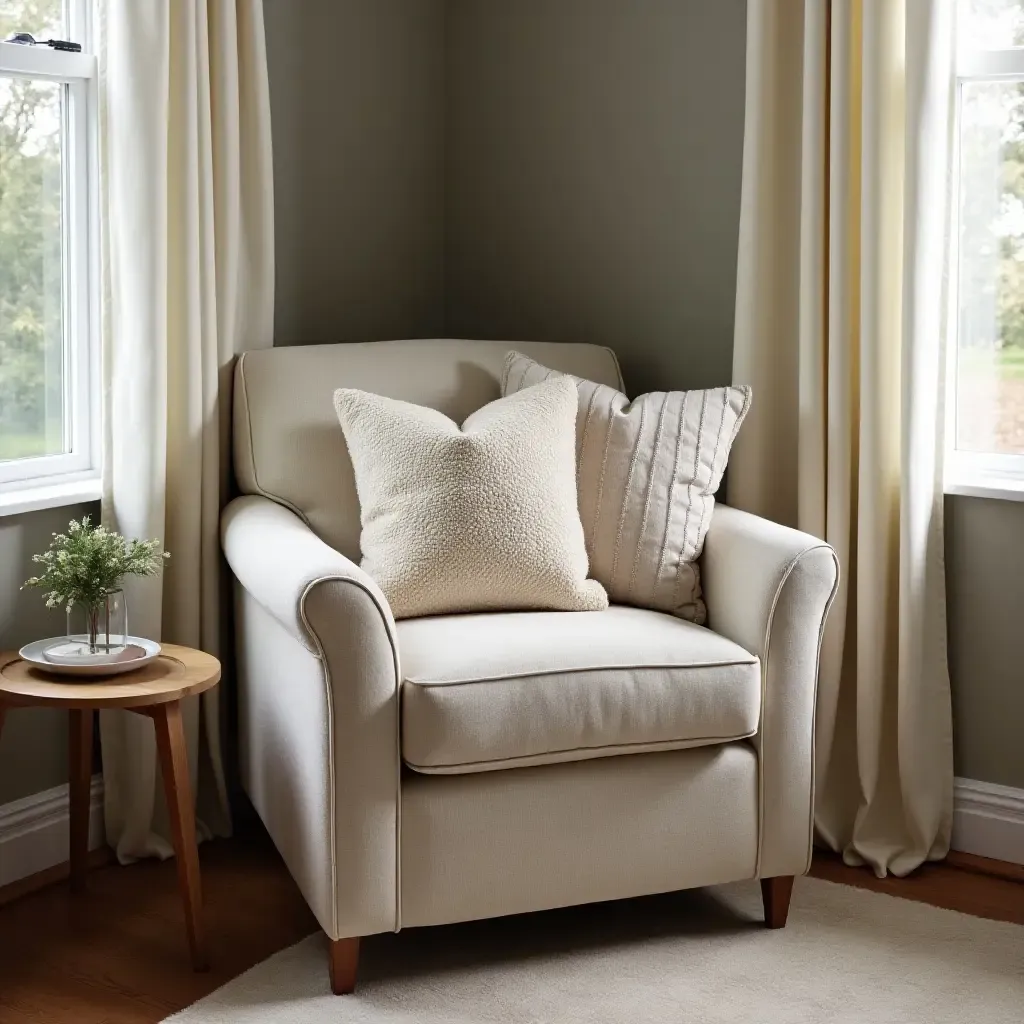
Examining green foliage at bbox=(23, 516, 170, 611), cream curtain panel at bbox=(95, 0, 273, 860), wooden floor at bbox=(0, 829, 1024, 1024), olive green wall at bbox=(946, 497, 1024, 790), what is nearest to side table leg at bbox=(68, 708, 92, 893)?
wooden floor at bbox=(0, 829, 1024, 1024)

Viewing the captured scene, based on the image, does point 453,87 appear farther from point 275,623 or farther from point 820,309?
point 275,623

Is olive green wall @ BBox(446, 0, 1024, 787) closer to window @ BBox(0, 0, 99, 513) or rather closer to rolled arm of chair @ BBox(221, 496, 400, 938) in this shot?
window @ BBox(0, 0, 99, 513)

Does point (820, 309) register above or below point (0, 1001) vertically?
above

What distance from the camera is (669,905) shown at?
7.94 ft

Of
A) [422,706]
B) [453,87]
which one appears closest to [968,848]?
[422,706]

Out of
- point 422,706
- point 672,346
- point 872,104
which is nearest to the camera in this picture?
point 422,706

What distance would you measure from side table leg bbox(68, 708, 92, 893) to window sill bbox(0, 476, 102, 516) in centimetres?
38

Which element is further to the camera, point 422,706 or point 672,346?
point 672,346

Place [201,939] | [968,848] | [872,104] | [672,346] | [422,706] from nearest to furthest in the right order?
[422,706]
[201,939]
[872,104]
[968,848]
[672,346]

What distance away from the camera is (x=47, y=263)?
2514mm

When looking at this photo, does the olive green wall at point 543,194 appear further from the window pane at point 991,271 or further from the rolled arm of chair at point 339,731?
the rolled arm of chair at point 339,731

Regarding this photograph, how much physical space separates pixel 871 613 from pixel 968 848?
1.75 feet

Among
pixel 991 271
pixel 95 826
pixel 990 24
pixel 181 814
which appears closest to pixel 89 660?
pixel 181 814

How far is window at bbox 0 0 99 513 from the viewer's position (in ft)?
7.95
